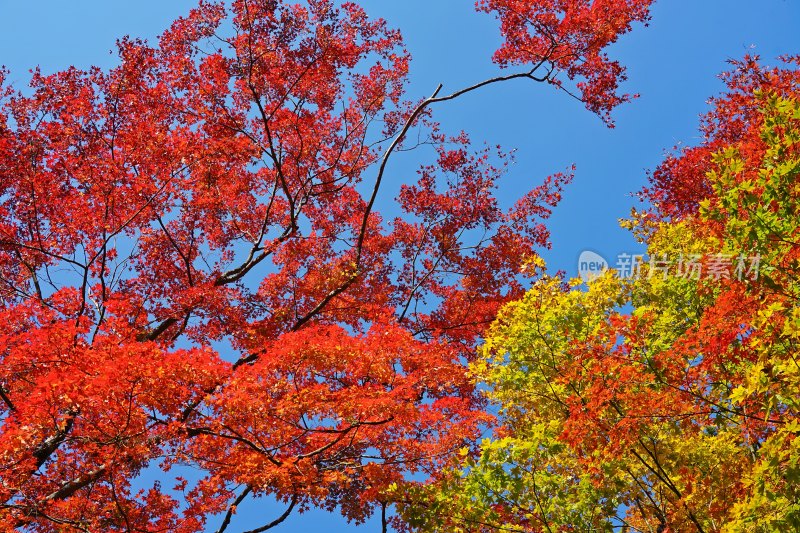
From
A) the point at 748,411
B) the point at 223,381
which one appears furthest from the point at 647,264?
the point at 223,381

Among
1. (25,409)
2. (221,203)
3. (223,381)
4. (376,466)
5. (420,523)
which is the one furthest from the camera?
(221,203)

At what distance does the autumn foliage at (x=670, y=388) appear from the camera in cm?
535

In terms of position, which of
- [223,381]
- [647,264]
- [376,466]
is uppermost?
[647,264]

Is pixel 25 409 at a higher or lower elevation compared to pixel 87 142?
lower

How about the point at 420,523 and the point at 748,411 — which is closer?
the point at 748,411

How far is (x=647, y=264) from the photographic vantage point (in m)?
11.3

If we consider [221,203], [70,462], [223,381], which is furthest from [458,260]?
[70,462]

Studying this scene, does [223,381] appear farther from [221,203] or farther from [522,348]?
[221,203]

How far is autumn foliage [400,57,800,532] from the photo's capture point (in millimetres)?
5348

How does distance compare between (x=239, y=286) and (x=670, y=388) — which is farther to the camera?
(x=239, y=286)

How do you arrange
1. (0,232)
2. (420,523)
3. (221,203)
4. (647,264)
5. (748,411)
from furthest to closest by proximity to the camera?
(221,203)
(0,232)
(647,264)
(420,523)
(748,411)

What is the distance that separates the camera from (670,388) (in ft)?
23.7

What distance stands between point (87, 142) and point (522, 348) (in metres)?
10.9

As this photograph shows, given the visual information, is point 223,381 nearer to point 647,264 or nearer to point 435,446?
point 435,446
